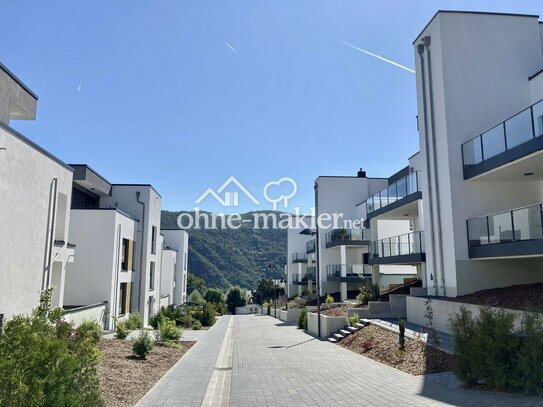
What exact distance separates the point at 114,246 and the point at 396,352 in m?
15.8

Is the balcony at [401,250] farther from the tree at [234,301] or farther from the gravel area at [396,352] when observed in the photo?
the tree at [234,301]

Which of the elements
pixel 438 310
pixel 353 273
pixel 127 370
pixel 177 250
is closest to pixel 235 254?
pixel 177 250

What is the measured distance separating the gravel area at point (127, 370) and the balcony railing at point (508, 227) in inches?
438

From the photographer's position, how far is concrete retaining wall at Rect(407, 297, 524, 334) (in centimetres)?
1330

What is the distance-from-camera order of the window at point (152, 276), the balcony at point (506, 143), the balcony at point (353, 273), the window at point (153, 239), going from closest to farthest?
the balcony at point (506, 143), the window at point (153, 239), the window at point (152, 276), the balcony at point (353, 273)

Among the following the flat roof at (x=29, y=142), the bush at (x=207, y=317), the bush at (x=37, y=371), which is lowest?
the bush at (x=207, y=317)

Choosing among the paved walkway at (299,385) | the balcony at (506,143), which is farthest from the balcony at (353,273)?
the paved walkway at (299,385)

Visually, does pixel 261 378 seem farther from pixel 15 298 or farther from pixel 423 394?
pixel 15 298

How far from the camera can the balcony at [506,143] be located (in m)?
12.6

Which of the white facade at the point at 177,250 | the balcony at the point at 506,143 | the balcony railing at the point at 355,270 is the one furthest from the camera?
the white facade at the point at 177,250

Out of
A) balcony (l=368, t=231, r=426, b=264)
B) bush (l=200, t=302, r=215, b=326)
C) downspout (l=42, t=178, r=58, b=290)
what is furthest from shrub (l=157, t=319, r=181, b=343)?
bush (l=200, t=302, r=215, b=326)

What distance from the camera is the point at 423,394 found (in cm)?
799

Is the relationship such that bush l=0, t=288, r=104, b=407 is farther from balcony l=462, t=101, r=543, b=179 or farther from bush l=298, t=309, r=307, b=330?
bush l=298, t=309, r=307, b=330

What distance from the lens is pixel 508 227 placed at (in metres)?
13.5
